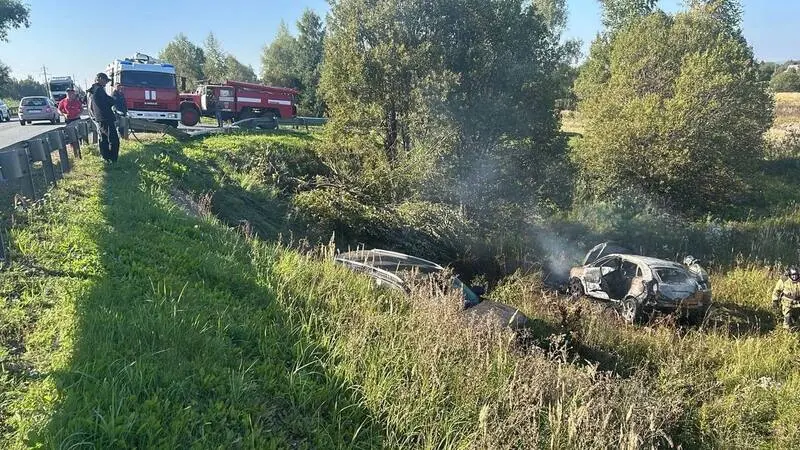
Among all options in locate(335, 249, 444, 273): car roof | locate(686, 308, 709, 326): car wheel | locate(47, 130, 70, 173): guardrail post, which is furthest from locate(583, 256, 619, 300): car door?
locate(47, 130, 70, 173): guardrail post

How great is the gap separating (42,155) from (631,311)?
11.5 meters

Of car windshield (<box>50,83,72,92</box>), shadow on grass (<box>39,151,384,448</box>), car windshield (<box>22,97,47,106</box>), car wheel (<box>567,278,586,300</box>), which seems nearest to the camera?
shadow on grass (<box>39,151,384,448</box>)

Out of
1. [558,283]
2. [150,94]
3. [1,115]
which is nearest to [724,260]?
[558,283]

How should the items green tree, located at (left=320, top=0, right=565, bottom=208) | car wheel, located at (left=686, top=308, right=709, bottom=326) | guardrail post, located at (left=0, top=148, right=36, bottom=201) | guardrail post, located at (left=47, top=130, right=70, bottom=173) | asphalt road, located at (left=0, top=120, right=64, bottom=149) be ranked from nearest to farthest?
guardrail post, located at (left=0, top=148, right=36, bottom=201), guardrail post, located at (left=47, top=130, right=70, bottom=173), car wheel, located at (left=686, top=308, right=709, bottom=326), green tree, located at (left=320, top=0, right=565, bottom=208), asphalt road, located at (left=0, top=120, right=64, bottom=149)

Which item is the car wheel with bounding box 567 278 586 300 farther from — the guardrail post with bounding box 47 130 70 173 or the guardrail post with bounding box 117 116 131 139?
the guardrail post with bounding box 117 116 131 139

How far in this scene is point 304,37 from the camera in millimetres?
49406

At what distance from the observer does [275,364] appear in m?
4.14

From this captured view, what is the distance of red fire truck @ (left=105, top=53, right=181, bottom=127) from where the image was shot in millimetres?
20594

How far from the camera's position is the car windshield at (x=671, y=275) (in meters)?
10.8

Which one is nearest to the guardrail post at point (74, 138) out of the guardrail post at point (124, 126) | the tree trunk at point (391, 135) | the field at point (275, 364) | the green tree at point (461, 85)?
the guardrail post at point (124, 126)

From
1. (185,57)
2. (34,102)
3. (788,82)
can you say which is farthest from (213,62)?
(788,82)

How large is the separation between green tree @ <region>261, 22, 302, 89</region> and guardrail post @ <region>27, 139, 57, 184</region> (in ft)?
131

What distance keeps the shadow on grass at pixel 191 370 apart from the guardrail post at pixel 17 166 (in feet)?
6.48

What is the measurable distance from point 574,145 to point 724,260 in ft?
22.5
